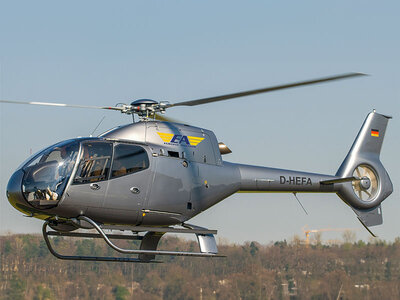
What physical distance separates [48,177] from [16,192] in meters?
0.55

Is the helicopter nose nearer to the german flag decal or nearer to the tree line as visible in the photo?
the german flag decal

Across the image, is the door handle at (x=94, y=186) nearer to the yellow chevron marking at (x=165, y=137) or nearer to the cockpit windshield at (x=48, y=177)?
the cockpit windshield at (x=48, y=177)

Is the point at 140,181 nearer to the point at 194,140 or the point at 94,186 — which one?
the point at 94,186

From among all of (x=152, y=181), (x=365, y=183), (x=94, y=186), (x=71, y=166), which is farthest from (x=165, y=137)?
(x=365, y=183)

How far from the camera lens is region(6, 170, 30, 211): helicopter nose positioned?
10.7 m

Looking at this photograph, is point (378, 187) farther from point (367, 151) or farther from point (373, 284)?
point (373, 284)

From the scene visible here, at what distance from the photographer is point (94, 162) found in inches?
432

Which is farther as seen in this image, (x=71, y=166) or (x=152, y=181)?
(x=152, y=181)

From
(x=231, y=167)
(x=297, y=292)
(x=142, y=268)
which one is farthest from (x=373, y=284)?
(x=231, y=167)

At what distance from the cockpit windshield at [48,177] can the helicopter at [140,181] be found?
1cm

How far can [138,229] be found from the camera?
1156cm

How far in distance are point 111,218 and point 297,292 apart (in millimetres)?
35182

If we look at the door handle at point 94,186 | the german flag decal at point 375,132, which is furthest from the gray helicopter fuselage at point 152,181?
the german flag decal at point 375,132

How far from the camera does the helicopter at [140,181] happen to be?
422 inches
